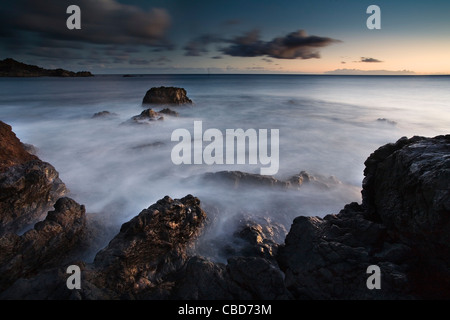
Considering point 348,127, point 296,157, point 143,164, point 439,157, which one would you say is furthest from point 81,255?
point 348,127

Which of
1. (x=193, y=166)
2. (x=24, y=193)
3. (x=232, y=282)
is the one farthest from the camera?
(x=193, y=166)

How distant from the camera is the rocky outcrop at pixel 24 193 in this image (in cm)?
529

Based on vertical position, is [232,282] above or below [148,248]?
below

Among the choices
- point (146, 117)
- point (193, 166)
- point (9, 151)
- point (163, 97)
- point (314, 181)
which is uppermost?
point (163, 97)

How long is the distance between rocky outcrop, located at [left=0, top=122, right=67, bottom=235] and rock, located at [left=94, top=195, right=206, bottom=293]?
248 cm

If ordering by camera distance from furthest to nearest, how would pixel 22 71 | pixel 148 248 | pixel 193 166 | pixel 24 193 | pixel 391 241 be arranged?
1. pixel 22 71
2. pixel 193 166
3. pixel 24 193
4. pixel 148 248
5. pixel 391 241

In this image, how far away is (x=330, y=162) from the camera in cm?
1089

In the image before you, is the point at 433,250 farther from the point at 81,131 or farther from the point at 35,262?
the point at 81,131

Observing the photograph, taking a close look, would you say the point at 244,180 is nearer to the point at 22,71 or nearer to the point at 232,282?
the point at 232,282

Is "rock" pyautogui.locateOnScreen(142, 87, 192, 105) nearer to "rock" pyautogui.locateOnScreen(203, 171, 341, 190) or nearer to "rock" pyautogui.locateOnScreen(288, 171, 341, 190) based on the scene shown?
"rock" pyautogui.locateOnScreen(203, 171, 341, 190)

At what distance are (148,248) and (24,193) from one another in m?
3.36

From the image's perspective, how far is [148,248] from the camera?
4.76 m

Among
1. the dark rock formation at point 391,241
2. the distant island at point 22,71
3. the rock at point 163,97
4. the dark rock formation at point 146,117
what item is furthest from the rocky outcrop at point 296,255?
the distant island at point 22,71

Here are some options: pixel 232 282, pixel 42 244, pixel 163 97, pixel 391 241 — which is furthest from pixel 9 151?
pixel 163 97
